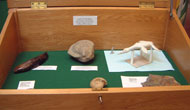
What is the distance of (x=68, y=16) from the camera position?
1.48 meters

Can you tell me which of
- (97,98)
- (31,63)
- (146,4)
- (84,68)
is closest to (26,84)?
(31,63)

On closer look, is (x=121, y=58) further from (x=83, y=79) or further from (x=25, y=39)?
(x=25, y=39)

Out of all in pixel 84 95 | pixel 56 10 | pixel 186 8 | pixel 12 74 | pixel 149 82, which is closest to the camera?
pixel 84 95

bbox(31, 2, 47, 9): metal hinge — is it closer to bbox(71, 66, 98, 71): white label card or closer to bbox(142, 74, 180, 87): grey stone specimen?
bbox(71, 66, 98, 71): white label card

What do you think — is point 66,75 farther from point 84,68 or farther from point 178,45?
point 178,45

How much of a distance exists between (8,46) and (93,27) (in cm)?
57

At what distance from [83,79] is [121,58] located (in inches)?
14.2

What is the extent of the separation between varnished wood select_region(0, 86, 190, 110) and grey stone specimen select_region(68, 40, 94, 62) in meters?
0.49

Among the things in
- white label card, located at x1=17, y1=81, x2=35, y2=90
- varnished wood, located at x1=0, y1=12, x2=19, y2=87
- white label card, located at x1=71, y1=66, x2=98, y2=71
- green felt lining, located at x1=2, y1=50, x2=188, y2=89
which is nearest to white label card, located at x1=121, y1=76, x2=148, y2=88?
green felt lining, located at x1=2, y1=50, x2=188, y2=89

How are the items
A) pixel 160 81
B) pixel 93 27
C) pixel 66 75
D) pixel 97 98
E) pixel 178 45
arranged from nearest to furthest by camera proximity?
pixel 97 98
pixel 160 81
pixel 66 75
pixel 178 45
pixel 93 27

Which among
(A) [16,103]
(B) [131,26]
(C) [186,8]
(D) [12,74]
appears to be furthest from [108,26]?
(C) [186,8]

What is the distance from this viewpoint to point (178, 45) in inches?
56.1

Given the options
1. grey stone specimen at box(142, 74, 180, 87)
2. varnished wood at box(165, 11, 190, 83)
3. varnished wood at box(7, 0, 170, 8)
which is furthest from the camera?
varnished wood at box(7, 0, 170, 8)

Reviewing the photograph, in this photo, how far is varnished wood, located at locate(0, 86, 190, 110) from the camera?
0.92 m
